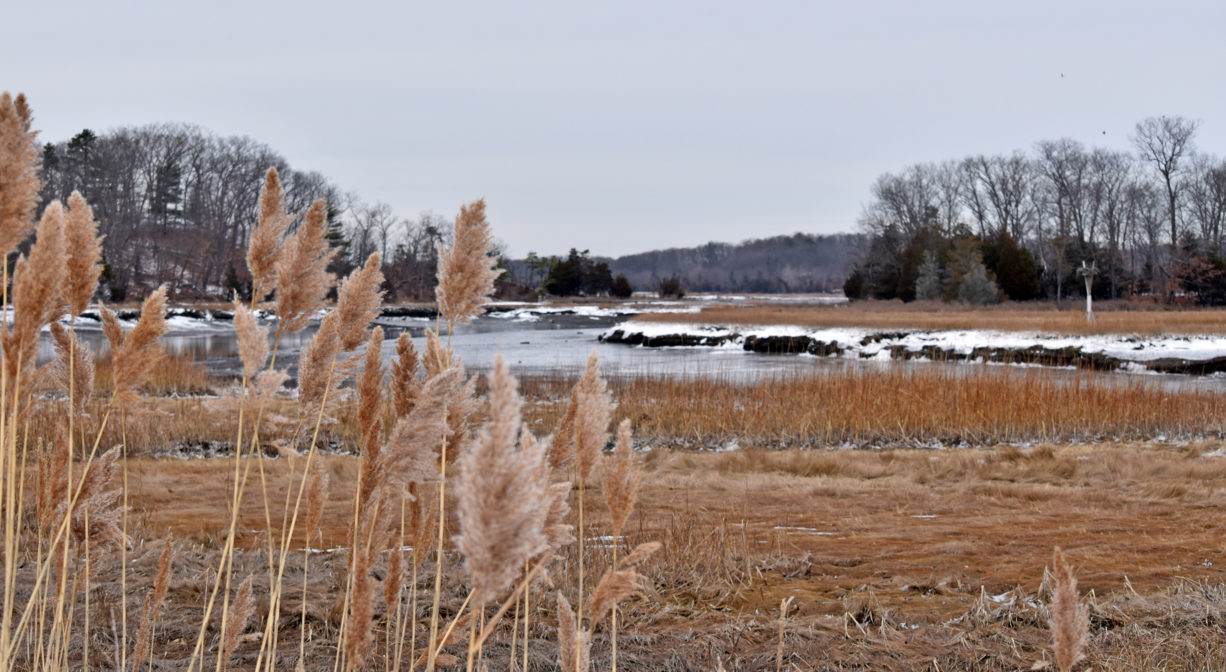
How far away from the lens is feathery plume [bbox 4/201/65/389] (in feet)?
4.98

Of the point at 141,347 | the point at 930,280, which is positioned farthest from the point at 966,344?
the point at 930,280

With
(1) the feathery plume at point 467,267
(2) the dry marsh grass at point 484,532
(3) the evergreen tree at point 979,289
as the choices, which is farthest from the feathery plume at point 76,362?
(3) the evergreen tree at point 979,289

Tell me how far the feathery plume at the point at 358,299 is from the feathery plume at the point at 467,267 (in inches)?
6.7


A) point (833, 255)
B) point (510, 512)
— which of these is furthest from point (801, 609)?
point (833, 255)

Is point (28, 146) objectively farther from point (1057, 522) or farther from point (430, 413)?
point (1057, 522)

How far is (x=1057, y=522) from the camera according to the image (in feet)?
19.5

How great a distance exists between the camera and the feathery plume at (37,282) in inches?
59.7

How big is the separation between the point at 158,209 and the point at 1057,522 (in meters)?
73.3

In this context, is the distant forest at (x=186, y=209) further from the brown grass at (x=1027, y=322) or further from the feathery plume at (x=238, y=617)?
the feathery plume at (x=238, y=617)

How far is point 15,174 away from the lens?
1.55 meters

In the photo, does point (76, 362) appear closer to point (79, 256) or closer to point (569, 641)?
point (79, 256)

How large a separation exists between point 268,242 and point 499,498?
3.84 feet

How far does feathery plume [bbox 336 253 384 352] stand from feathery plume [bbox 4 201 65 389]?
0.53m

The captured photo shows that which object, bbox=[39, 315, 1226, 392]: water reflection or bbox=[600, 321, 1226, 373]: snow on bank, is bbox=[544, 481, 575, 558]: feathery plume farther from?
bbox=[600, 321, 1226, 373]: snow on bank
